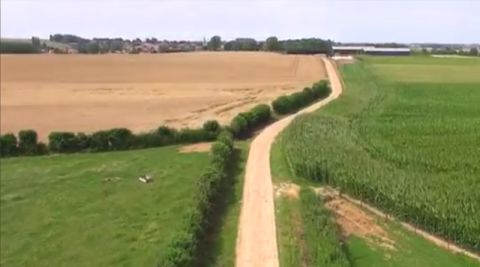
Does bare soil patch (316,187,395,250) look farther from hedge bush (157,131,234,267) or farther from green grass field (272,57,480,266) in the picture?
hedge bush (157,131,234,267)

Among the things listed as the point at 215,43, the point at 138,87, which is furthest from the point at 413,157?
the point at 215,43

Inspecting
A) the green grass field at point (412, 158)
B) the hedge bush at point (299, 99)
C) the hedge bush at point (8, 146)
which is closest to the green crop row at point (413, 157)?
the green grass field at point (412, 158)

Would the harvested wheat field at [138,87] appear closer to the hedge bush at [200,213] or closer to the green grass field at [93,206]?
the green grass field at [93,206]

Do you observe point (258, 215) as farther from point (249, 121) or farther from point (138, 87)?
point (138, 87)

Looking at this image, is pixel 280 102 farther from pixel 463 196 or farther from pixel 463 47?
pixel 463 47

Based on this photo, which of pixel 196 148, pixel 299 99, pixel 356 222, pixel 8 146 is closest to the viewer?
pixel 356 222
